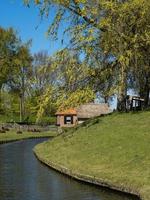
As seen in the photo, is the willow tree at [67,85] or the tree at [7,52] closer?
the willow tree at [67,85]

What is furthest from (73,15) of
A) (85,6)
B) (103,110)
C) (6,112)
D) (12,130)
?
(6,112)

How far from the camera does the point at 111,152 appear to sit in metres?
27.7

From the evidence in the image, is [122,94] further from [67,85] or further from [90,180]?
[90,180]

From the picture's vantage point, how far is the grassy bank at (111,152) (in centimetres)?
2225

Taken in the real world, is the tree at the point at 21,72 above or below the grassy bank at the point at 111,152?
above

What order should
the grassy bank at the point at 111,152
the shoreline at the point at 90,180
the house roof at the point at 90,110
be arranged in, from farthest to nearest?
1. the house roof at the point at 90,110
2. the grassy bank at the point at 111,152
3. the shoreline at the point at 90,180

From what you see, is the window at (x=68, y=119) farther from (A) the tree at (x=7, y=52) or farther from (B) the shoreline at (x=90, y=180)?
(B) the shoreline at (x=90, y=180)

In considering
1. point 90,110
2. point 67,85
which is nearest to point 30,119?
point 90,110

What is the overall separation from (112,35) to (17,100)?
82.1m

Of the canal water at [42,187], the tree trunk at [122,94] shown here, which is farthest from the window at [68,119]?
the canal water at [42,187]

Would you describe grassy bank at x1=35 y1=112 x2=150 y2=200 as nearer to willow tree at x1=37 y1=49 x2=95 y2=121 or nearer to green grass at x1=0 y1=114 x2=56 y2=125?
willow tree at x1=37 y1=49 x2=95 y2=121

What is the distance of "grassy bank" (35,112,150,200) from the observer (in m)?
22.2

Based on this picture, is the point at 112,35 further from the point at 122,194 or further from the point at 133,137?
the point at 122,194

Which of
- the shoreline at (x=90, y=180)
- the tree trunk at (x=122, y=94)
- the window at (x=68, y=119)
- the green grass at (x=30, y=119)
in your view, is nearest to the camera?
the shoreline at (x=90, y=180)
